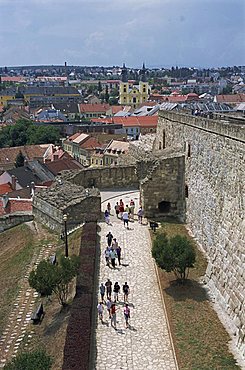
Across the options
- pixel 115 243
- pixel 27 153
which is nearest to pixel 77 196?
pixel 115 243

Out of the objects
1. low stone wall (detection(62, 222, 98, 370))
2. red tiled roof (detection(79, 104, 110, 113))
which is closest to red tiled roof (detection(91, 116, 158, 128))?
red tiled roof (detection(79, 104, 110, 113))

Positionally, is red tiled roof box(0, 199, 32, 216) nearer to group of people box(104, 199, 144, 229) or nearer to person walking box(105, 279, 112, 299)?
group of people box(104, 199, 144, 229)

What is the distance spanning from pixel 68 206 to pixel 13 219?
4957 millimetres

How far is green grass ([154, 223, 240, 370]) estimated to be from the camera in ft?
46.9

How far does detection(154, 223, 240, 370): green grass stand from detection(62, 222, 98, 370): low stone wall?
2.54 meters

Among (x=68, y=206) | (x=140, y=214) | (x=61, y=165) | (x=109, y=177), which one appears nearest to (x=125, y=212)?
(x=140, y=214)

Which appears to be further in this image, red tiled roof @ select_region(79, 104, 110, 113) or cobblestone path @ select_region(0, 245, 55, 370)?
red tiled roof @ select_region(79, 104, 110, 113)

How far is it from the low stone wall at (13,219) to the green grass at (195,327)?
35.5 ft

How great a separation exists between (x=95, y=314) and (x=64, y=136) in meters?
72.6

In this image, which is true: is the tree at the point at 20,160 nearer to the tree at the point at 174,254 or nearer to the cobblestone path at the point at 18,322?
the cobblestone path at the point at 18,322

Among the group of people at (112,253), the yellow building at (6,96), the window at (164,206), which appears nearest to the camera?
the group of people at (112,253)

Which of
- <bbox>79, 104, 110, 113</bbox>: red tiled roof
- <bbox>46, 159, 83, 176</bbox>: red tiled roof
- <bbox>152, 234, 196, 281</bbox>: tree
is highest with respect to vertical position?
<bbox>152, 234, 196, 281</bbox>: tree

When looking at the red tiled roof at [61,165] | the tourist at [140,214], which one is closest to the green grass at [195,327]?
the tourist at [140,214]

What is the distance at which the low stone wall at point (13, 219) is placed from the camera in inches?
1118
